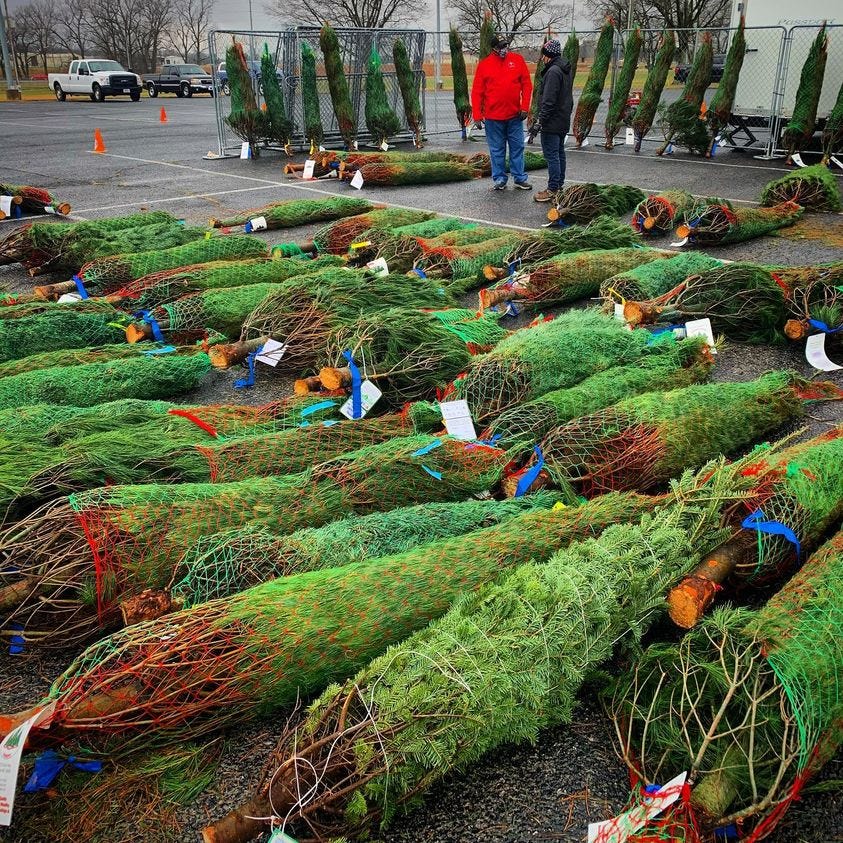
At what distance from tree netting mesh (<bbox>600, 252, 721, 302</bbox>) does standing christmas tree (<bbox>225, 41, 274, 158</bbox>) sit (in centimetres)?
1123

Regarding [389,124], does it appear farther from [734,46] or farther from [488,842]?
[488,842]

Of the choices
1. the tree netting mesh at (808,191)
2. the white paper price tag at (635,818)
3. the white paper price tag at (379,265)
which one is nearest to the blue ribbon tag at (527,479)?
the white paper price tag at (635,818)

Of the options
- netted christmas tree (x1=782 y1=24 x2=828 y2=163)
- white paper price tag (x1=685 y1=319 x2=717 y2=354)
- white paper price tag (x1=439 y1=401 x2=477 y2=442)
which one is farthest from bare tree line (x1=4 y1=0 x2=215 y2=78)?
white paper price tag (x1=439 y1=401 x2=477 y2=442)

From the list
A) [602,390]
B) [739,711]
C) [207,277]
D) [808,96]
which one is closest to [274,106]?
[808,96]

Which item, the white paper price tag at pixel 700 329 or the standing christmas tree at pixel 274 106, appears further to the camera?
the standing christmas tree at pixel 274 106

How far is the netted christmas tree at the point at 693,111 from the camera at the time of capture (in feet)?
48.4

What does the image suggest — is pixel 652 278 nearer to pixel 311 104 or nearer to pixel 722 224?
pixel 722 224

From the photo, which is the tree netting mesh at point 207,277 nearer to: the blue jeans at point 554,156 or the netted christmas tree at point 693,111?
the blue jeans at point 554,156

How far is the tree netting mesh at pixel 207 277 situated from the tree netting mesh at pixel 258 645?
4246 mm

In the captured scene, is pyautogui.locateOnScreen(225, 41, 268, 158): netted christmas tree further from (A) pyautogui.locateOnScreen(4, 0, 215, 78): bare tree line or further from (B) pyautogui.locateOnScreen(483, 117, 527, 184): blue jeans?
(A) pyautogui.locateOnScreen(4, 0, 215, 78): bare tree line

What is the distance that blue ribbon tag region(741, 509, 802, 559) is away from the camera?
3.44 m

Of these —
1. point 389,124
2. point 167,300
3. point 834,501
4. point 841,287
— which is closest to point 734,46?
point 389,124

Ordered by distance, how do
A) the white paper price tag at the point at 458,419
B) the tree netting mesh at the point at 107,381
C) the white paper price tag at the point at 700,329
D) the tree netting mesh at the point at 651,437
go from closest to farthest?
the tree netting mesh at the point at 651,437 < the white paper price tag at the point at 458,419 < the tree netting mesh at the point at 107,381 < the white paper price tag at the point at 700,329

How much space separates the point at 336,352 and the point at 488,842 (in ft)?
10.9
